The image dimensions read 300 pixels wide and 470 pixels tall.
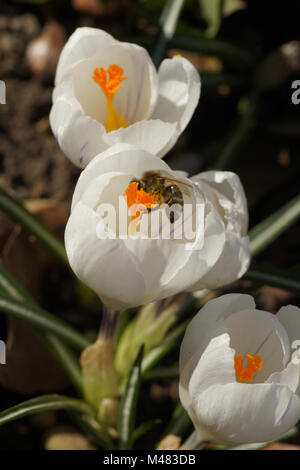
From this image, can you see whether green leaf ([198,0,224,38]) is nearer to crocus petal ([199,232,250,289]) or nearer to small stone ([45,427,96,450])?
crocus petal ([199,232,250,289])

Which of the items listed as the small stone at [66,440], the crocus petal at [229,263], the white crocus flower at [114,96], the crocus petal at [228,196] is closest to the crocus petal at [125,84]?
the white crocus flower at [114,96]

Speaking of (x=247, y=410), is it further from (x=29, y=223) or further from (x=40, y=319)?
(x=29, y=223)

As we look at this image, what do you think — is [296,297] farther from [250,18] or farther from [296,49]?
[250,18]

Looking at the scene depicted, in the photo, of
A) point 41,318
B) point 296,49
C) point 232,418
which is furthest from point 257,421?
point 296,49

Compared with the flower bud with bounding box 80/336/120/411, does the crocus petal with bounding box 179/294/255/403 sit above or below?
above

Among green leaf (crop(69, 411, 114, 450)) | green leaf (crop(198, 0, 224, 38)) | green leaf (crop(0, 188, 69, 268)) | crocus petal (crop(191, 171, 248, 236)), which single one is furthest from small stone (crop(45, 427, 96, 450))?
green leaf (crop(198, 0, 224, 38))

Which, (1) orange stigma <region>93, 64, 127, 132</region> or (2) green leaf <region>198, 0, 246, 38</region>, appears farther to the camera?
(2) green leaf <region>198, 0, 246, 38</region>
